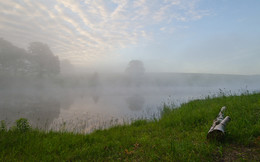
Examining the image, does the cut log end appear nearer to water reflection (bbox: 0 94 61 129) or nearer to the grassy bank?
the grassy bank

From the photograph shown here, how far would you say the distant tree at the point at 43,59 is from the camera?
Answer: 41406 mm

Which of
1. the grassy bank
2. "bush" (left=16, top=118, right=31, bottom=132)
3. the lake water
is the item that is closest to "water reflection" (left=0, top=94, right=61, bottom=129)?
the lake water

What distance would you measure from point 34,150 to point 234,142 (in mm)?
6579

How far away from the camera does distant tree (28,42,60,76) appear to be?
41406mm

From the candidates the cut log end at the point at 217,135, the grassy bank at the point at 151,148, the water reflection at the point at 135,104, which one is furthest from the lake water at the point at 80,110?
the cut log end at the point at 217,135

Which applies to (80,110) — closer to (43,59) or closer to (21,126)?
(21,126)

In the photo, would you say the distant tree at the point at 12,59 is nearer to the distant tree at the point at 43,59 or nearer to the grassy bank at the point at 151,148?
the distant tree at the point at 43,59

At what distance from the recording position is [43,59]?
138 ft

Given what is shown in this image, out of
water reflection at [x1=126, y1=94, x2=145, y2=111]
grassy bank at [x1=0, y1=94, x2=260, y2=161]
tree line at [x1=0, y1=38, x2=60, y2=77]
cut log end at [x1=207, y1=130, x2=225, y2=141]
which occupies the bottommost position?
water reflection at [x1=126, y1=94, x2=145, y2=111]

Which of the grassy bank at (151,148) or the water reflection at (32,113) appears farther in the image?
the water reflection at (32,113)

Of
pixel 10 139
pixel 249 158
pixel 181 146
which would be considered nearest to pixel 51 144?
pixel 10 139

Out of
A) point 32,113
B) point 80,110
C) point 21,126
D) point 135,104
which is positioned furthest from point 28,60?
point 21,126

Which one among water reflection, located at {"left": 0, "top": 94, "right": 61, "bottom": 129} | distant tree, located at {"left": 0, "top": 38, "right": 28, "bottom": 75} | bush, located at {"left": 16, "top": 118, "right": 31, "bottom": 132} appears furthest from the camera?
distant tree, located at {"left": 0, "top": 38, "right": 28, "bottom": 75}

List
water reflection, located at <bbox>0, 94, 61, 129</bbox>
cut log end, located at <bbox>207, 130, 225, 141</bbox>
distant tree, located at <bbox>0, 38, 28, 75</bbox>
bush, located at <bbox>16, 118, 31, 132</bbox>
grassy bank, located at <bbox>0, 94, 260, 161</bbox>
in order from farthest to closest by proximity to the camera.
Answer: distant tree, located at <bbox>0, 38, 28, 75</bbox> → water reflection, located at <bbox>0, 94, 61, 129</bbox> → bush, located at <bbox>16, 118, 31, 132</bbox> → cut log end, located at <bbox>207, 130, 225, 141</bbox> → grassy bank, located at <bbox>0, 94, 260, 161</bbox>
